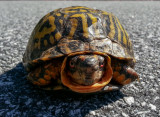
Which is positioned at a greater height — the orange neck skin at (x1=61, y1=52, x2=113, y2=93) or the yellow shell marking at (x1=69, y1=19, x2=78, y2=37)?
the yellow shell marking at (x1=69, y1=19, x2=78, y2=37)

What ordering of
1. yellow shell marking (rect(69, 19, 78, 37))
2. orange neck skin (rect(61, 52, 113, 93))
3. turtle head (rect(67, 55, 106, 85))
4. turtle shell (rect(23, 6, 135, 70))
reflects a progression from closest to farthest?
turtle head (rect(67, 55, 106, 85))
orange neck skin (rect(61, 52, 113, 93))
turtle shell (rect(23, 6, 135, 70))
yellow shell marking (rect(69, 19, 78, 37))

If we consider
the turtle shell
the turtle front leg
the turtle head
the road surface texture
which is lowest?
the road surface texture

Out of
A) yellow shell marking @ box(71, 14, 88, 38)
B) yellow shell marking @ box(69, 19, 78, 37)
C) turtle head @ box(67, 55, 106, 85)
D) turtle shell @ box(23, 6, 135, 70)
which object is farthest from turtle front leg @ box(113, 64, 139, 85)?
yellow shell marking @ box(69, 19, 78, 37)

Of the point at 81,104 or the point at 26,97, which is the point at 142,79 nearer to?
the point at 81,104

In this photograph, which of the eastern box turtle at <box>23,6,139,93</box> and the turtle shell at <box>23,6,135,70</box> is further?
the turtle shell at <box>23,6,135,70</box>

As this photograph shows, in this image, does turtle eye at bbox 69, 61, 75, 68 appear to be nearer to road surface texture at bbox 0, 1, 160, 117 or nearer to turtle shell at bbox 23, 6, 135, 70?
turtle shell at bbox 23, 6, 135, 70

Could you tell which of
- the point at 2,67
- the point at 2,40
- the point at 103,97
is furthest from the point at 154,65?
the point at 2,40

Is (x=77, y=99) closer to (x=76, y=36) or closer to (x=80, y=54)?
(x=80, y=54)

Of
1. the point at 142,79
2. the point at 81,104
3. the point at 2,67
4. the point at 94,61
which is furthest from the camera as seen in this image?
the point at 2,67
